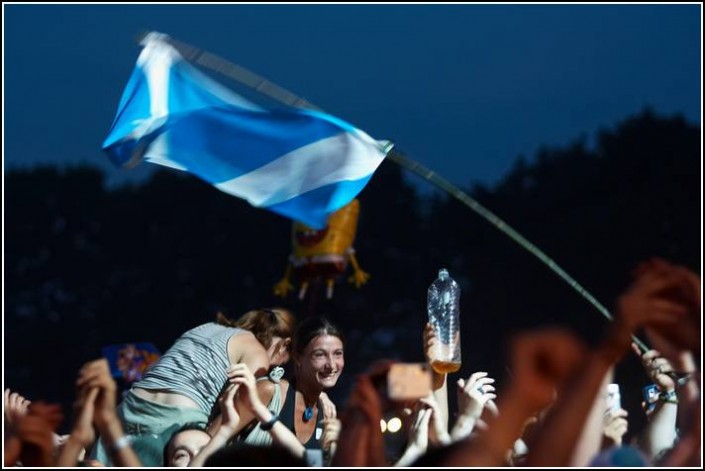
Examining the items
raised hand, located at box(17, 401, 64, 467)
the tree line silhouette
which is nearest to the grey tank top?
raised hand, located at box(17, 401, 64, 467)

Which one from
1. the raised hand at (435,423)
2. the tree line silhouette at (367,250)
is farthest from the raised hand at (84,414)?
the tree line silhouette at (367,250)

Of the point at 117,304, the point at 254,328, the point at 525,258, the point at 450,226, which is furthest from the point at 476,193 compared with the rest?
the point at 254,328

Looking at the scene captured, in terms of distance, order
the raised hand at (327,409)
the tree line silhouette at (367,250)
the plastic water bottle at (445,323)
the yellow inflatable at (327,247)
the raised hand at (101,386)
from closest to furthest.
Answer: the raised hand at (101,386) → the plastic water bottle at (445,323) → the raised hand at (327,409) → the yellow inflatable at (327,247) → the tree line silhouette at (367,250)

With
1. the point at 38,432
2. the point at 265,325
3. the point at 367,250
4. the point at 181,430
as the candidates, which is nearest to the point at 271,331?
the point at 265,325

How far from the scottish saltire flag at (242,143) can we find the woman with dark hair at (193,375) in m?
0.50

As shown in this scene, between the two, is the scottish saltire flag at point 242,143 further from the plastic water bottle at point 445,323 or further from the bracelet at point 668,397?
the bracelet at point 668,397

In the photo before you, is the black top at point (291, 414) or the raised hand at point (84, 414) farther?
the black top at point (291, 414)

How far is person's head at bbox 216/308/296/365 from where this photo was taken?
5.96 metres

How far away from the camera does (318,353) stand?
5.77 metres

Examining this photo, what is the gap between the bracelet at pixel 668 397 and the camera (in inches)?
196

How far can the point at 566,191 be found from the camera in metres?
21.1

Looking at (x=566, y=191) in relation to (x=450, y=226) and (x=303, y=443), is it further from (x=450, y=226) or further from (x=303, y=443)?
(x=303, y=443)

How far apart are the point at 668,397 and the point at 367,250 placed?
55.3 feet

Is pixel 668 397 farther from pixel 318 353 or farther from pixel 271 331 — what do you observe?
pixel 271 331
